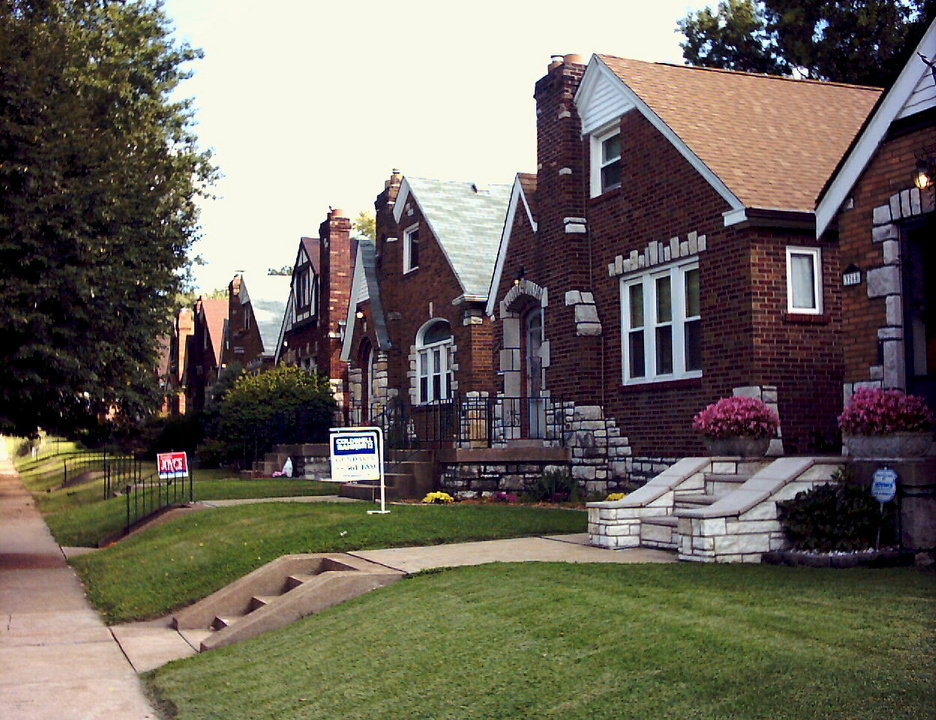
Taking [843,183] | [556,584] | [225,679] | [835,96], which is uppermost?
[835,96]

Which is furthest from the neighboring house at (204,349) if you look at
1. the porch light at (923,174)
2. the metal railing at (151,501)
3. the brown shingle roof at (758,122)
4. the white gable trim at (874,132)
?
the porch light at (923,174)

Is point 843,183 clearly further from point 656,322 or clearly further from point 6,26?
point 6,26

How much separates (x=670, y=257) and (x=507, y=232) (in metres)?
5.50

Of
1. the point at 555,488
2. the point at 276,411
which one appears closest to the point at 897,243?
the point at 555,488

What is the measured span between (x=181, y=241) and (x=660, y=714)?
45.3 feet

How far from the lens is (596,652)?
277 inches

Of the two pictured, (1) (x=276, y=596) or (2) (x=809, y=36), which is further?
(2) (x=809, y=36)

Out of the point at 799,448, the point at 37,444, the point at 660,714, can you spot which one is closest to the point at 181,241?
the point at 799,448

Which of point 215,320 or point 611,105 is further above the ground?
point 611,105

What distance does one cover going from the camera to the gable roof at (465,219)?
2512 centimetres

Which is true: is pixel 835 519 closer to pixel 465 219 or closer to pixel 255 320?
pixel 465 219

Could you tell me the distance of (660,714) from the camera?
5.84 m

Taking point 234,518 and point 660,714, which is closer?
point 660,714

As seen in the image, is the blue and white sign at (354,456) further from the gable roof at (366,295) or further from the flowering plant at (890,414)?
the gable roof at (366,295)
